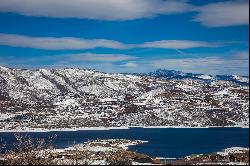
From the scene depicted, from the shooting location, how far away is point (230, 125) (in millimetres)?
193000

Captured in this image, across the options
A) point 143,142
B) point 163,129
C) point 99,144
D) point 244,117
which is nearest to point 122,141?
point 143,142

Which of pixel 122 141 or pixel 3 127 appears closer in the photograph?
pixel 122 141

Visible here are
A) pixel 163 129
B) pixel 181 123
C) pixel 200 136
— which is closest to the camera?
pixel 200 136

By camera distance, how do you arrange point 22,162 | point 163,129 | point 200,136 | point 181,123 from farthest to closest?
point 181,123 < point 163,129 < point 200,136 < point 22,162

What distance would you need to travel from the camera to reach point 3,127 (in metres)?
193

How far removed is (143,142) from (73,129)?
61.0 m

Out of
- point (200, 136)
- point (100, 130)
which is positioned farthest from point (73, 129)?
point (200, 136)

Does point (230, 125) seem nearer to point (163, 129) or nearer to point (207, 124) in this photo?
point (207, 124)

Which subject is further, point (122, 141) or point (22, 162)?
point (122, 141)

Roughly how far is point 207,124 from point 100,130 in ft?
145

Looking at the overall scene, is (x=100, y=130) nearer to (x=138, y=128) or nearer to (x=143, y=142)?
(x=138, y=128)

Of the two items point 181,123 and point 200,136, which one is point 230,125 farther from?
point 200,136

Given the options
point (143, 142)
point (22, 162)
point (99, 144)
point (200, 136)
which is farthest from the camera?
point (200, 136)

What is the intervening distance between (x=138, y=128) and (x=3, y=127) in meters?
55.0
